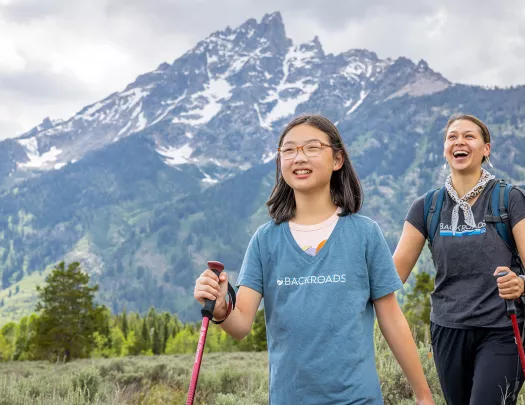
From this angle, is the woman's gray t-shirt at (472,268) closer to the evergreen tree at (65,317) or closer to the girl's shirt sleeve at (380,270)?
the girl's shirt sleeve at (380,270)

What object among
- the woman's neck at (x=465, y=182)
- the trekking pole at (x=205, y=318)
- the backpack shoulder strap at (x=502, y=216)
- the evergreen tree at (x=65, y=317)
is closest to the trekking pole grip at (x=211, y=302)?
the trekking pole at (x=205, y=318)

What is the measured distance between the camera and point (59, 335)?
3859 centimetres

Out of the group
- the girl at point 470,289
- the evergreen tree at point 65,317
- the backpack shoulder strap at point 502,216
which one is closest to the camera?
the girl at point 470,289

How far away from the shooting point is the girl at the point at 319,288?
8.80ft

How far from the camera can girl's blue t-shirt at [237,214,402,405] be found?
2.67m

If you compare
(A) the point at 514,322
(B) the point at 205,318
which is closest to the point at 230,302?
(B) the point at 205,318

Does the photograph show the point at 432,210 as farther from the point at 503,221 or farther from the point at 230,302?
the point at 230,302

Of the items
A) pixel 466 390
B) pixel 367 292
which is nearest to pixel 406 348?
pixel 367 292

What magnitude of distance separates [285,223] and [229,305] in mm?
539

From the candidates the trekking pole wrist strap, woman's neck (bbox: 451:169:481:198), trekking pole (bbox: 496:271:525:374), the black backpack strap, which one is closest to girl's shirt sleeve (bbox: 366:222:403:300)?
the trekking pole wrist strap

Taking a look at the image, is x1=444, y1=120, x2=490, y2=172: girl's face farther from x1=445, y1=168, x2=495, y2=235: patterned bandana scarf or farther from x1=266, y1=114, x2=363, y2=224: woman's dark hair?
x1=266, y1=114, x2=363, y2=224: woman's dark hair

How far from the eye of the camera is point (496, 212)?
403 cm

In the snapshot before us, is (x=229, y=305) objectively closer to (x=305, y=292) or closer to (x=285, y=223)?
(x=305, y=292)

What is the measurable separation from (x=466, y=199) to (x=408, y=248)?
1.67 ft
